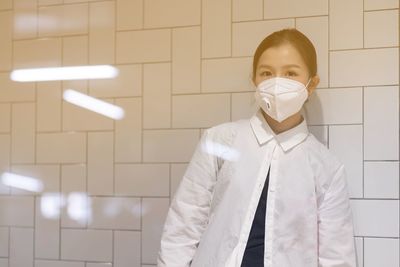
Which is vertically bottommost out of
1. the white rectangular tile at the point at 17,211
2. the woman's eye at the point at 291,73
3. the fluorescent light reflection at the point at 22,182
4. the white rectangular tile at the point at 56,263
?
the white rectangular tile at the point at 56,263

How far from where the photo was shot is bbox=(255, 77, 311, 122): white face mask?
49.0 inches

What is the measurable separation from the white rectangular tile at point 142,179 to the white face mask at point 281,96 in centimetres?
45

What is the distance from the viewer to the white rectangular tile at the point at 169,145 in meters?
1.56

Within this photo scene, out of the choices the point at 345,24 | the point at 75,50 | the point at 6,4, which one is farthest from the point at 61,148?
the point at 345,24

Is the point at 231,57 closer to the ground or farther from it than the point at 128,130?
farther from it

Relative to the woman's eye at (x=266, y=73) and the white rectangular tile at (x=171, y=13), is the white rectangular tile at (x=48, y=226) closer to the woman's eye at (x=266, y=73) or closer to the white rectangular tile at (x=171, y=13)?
the white rectangular tile at (x=171, y=13)

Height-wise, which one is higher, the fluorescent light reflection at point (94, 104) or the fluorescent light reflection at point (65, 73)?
the fluorescent light reflection at point (65, 73)

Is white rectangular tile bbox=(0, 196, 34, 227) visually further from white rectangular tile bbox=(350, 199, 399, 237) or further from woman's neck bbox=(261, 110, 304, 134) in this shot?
white rectangular tile bbox=(350, 199, 399, 237)

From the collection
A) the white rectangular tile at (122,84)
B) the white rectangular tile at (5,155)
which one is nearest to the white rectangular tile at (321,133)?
the white rectangular tile at (122,84)

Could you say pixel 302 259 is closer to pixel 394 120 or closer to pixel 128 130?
pixel 394 120

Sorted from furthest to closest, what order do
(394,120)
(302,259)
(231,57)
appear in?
(231,57), (394,120), (302,259)

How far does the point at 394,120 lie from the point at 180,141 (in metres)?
0.62

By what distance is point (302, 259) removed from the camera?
1221 mm

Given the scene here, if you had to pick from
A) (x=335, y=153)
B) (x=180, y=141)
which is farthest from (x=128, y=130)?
(x=335, y=153)
